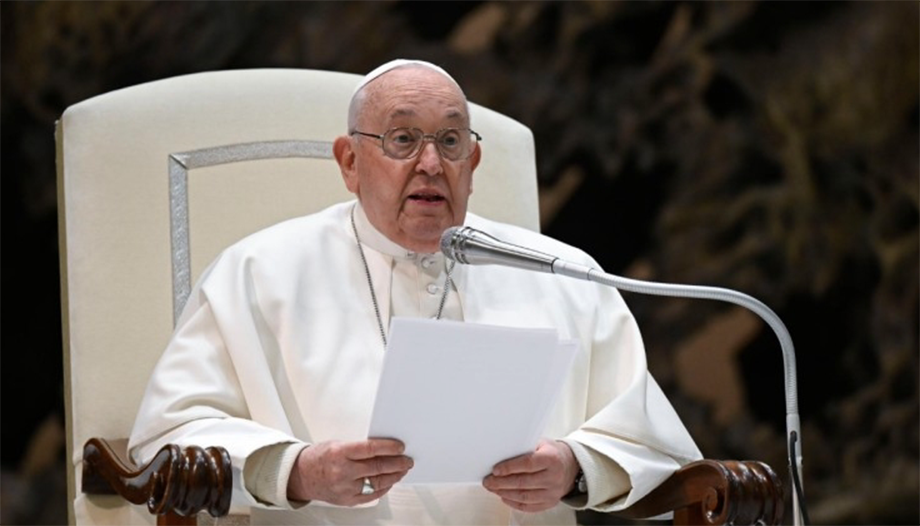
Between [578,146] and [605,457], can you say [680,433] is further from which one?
[578,146]

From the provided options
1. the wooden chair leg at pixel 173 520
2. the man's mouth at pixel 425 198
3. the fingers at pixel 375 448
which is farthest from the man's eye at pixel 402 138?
the wooden chair leg at pixel 173 520

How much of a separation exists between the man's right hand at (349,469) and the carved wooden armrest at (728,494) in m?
0.63

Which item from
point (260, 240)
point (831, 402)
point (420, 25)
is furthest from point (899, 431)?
point (260, 240)

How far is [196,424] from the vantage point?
332 centimetres

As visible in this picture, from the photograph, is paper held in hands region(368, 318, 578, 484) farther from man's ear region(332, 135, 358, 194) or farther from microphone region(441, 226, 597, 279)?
man's ear region(332, 135, 358, 194)

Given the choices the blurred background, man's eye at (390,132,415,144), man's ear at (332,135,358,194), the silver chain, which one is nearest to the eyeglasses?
man's eye at (390,132,415,144)

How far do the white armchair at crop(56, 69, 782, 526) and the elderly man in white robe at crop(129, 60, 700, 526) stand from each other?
0.20 m

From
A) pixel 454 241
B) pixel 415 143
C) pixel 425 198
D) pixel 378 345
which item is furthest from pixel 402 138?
pixel 454 241

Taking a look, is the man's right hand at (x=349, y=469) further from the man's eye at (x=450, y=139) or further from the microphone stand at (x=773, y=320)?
the man's eye at (x=450, y=139)

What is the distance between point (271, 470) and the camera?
319cm

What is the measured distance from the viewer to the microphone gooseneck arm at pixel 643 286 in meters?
2.79

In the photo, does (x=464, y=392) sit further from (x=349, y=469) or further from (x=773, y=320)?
(x=773, y=320)

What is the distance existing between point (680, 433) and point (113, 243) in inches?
55.1

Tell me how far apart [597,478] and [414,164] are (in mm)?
819
